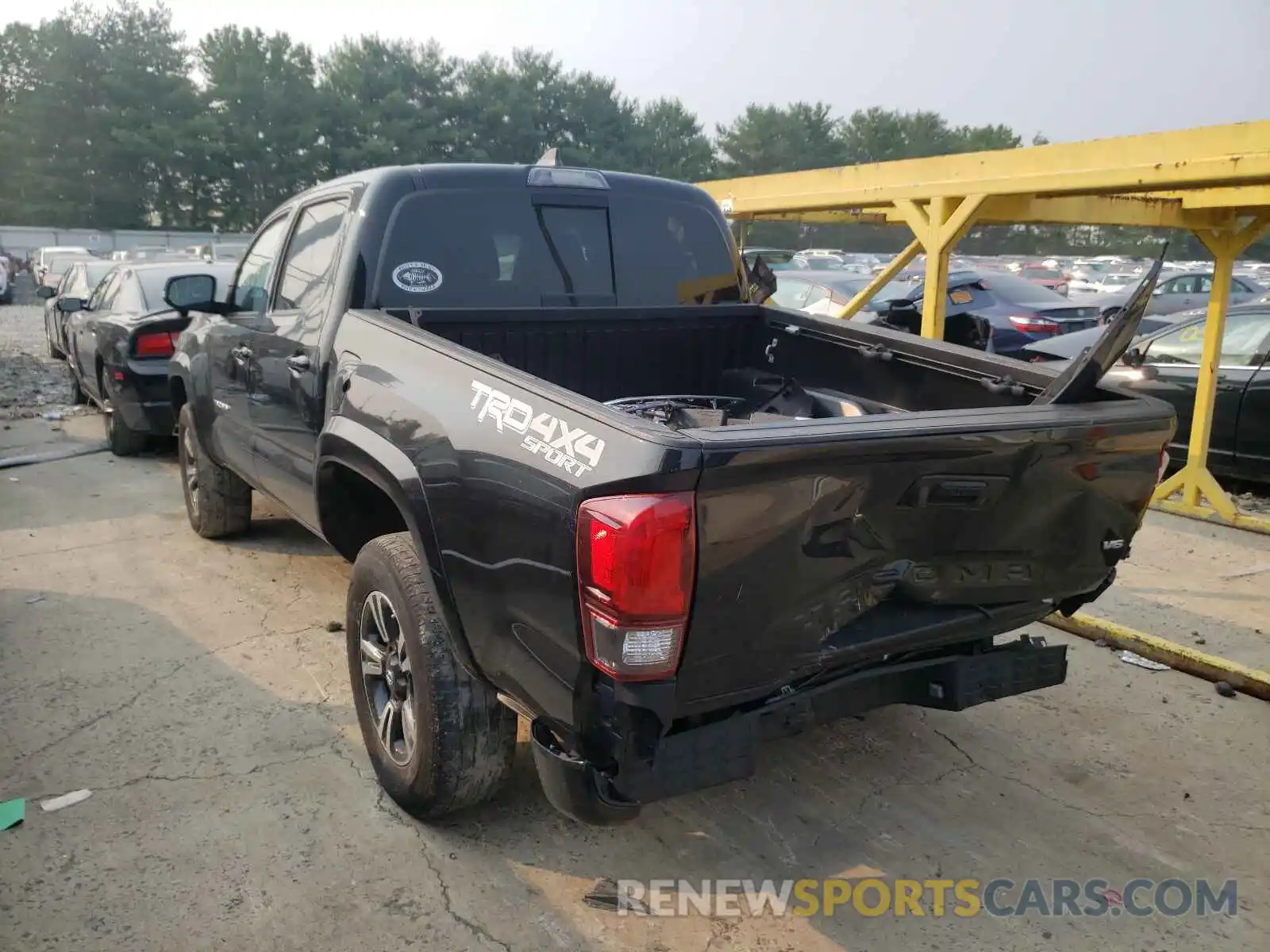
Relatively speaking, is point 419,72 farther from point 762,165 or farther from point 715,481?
point 715,481

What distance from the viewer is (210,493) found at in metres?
5.73

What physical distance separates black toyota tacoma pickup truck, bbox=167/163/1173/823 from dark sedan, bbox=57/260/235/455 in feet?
11.2

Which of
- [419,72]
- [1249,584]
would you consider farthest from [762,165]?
[1249,584]

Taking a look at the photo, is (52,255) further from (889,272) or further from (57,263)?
(889,272)

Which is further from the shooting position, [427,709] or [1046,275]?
[1046,275]

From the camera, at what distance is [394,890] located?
2.85 meters

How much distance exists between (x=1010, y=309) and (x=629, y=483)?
1073 centimetres

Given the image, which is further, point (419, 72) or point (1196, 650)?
point (419, 72)

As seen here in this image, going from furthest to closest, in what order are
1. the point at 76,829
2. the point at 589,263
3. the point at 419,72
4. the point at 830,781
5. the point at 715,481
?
the point at 419,72 → the point at 589,263 → the point at 830,781 → the point at 76,829 → the point at 715,481

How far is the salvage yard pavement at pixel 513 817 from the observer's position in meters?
2.73

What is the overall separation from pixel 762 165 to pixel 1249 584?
62.0 m

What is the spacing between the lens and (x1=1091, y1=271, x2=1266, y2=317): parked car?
17141mm

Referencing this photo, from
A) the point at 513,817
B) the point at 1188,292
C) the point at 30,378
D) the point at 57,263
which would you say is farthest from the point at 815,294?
the point at 57,263

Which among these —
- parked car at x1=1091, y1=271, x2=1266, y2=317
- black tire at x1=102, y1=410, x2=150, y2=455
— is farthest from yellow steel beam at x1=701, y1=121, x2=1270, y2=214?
parked car at x1=1091, y1=271, x2=1266, y2=317
